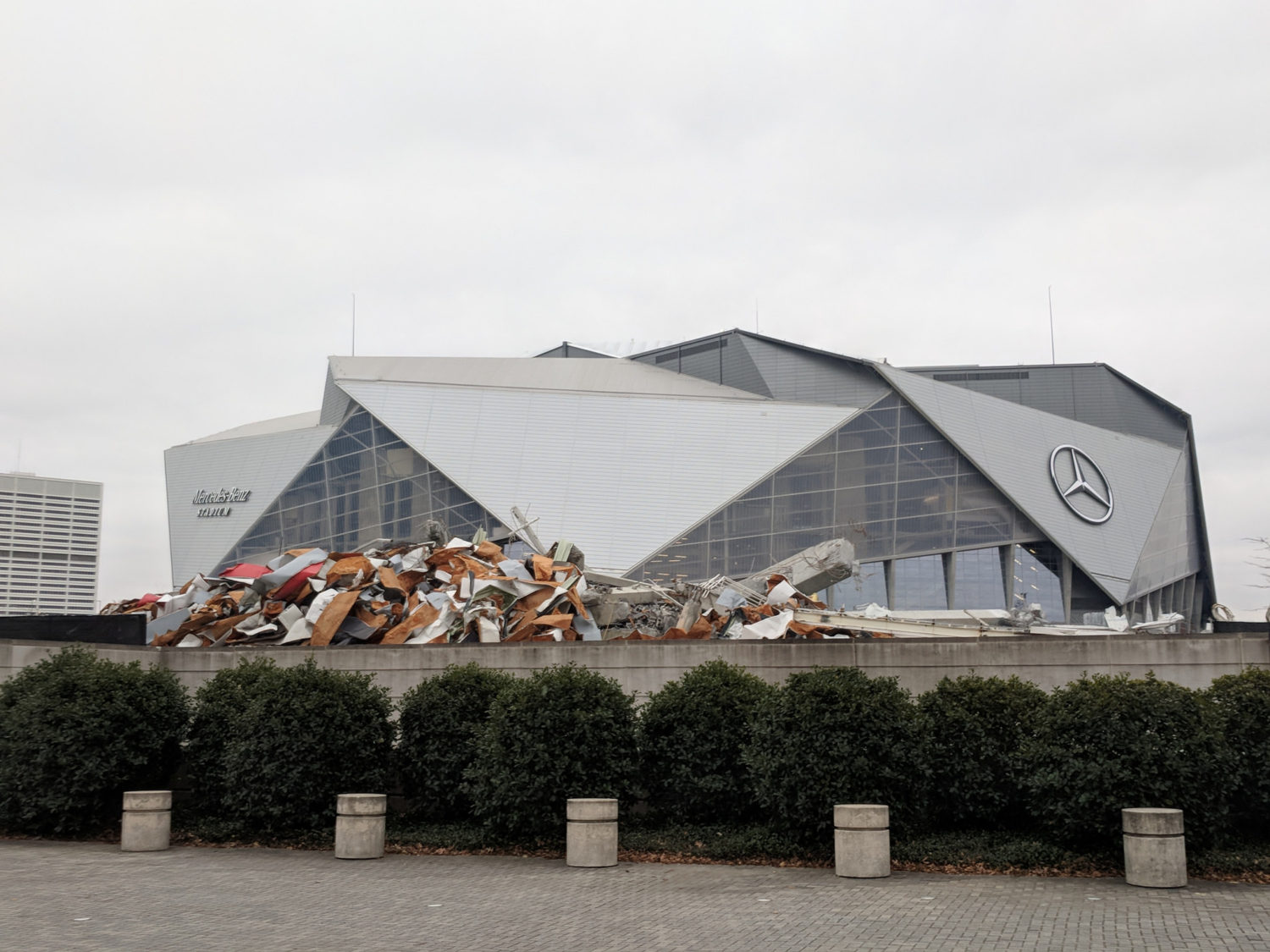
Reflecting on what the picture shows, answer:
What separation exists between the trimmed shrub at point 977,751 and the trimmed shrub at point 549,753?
12.8 feet

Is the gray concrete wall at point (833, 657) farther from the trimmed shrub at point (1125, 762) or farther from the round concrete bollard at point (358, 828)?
the round concrete bollard at point (358, 828)

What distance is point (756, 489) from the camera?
51.1 meters

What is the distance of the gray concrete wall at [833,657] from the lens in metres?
17.2

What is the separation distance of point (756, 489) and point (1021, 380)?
2304 centimetres

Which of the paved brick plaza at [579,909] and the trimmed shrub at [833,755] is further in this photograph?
the trimmed shrub at [833,755]

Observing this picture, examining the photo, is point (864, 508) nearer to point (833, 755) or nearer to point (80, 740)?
point (833, 755)

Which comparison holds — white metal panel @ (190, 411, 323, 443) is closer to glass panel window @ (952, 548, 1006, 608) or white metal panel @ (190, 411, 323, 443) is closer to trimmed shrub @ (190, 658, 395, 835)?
glass panel window @ (952, 548, 1006, 608)

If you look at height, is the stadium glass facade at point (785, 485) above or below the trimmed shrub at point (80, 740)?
above

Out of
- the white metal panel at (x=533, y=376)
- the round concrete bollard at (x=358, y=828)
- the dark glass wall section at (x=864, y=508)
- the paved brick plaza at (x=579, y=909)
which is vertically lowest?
the paved brick plaza at (x=579, y=909)

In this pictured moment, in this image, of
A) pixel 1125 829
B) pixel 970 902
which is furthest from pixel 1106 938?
pixel 1125 829

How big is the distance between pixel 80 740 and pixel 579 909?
8.55 m

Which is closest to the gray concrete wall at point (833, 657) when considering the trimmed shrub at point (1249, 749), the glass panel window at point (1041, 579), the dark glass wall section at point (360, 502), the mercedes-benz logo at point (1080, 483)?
the trimmed shrub at point (1249, 749)

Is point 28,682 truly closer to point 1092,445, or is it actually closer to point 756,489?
point 756,489

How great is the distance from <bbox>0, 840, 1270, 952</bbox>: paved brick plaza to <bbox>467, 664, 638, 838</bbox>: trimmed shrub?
87 cm
